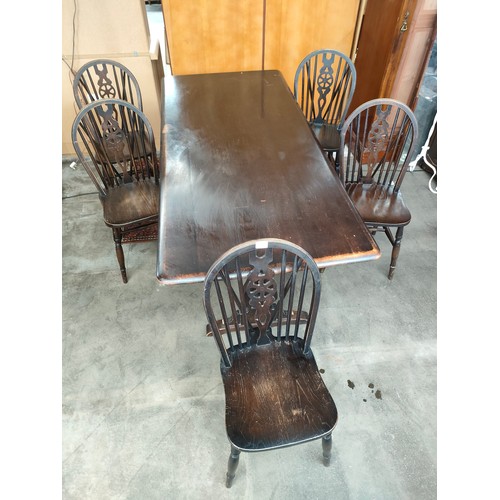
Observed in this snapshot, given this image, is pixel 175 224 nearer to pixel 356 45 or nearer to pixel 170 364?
pixel 170 364

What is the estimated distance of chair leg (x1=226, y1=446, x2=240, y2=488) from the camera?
1280 mm

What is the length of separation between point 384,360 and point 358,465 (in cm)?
53

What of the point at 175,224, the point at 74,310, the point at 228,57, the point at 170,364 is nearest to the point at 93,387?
the point at 170,364

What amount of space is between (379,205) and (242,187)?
892mm

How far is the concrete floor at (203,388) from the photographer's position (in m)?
1.46

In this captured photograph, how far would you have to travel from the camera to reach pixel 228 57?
2.95 metres

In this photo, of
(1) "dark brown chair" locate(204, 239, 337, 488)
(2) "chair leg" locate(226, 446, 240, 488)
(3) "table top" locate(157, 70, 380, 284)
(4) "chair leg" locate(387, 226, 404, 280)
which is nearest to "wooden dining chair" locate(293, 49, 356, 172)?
(3) "table top" locate(157, 70, 380, 284)

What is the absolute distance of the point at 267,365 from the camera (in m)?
1.36

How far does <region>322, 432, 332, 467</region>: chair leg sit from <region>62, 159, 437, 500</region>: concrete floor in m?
0.04

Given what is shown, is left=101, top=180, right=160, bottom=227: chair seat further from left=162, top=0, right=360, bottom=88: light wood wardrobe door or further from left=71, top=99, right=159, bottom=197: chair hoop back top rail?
left=162, top=0, right=360, bottom=88: light wood wardrobe door

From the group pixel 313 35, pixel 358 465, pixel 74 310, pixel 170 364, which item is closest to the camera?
pixel 358 465

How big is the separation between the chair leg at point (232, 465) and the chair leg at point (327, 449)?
0.33m
